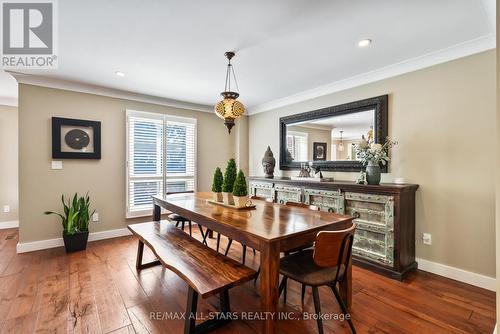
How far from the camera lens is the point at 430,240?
103 inches

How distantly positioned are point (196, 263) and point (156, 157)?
9.74 ft

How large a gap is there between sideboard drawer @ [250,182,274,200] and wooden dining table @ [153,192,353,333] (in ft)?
4.65

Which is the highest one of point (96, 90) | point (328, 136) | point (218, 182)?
point (96, 90)

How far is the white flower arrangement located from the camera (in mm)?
2789

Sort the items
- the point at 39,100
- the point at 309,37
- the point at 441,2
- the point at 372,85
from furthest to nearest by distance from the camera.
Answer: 1. the point at 39,100
2. the point at 372,85
3. the point at 309,37
4. the point at 441,2

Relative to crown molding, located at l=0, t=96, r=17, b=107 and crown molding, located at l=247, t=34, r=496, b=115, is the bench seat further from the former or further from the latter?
crown molding, located at l=0, t=96, r=17, b=107

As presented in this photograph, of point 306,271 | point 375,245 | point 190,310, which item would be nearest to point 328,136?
point 375,245

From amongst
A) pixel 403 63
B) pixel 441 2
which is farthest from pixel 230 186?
pixel 403 63

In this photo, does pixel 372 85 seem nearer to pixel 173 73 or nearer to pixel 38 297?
pixel 173 73

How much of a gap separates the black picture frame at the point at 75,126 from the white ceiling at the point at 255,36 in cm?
62

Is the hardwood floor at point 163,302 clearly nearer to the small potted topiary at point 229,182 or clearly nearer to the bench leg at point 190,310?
the bench leg at point 190,310

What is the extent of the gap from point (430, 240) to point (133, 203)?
4343 millimetres

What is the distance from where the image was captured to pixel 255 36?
223cm

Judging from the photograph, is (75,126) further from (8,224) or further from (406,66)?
(406,66)
